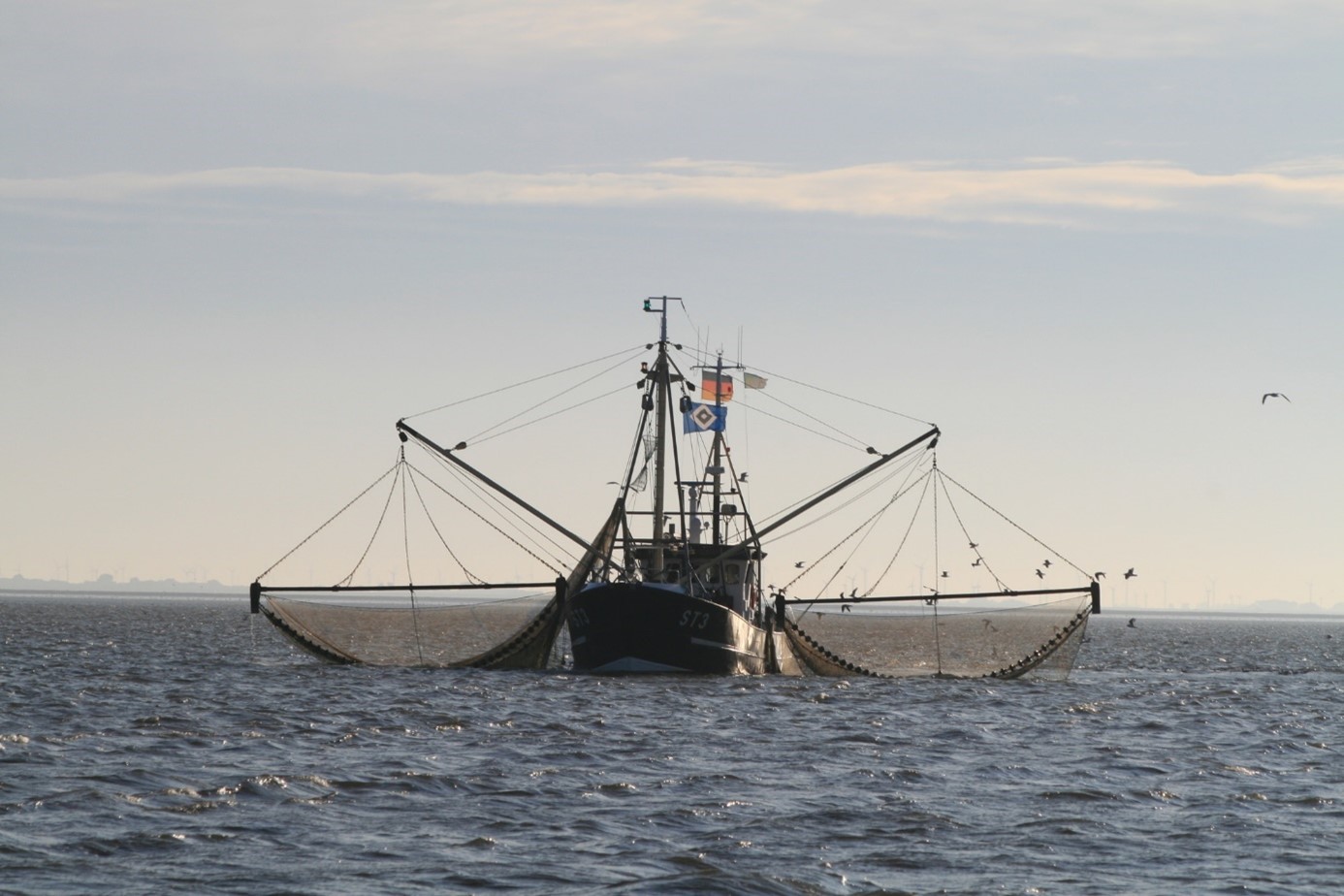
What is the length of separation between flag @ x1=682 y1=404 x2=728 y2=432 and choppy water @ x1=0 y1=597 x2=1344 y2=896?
51.3 feet

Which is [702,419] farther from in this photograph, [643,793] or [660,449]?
[643,793]

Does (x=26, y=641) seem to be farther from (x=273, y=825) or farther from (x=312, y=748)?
(x=273, y=825)

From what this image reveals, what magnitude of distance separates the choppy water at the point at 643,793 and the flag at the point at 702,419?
1563cm

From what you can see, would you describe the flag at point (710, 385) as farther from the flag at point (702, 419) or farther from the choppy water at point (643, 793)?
the choppy water at point (643, 793)

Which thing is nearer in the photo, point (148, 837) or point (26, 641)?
point (148, 837)

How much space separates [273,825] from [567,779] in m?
6.58

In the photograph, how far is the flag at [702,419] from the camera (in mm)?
64500

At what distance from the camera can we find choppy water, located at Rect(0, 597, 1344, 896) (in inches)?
840

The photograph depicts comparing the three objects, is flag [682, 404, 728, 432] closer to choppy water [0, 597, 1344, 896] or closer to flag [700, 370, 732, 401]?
flag [700, 370, 732, 401]

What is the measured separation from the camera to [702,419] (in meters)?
64.8

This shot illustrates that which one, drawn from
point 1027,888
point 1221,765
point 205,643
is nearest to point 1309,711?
point 1221,765

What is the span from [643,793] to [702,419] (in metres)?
37.5

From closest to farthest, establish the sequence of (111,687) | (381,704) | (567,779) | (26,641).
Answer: (567,779), (381,704), (111,687), (26,641)

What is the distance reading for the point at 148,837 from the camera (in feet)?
73.7
